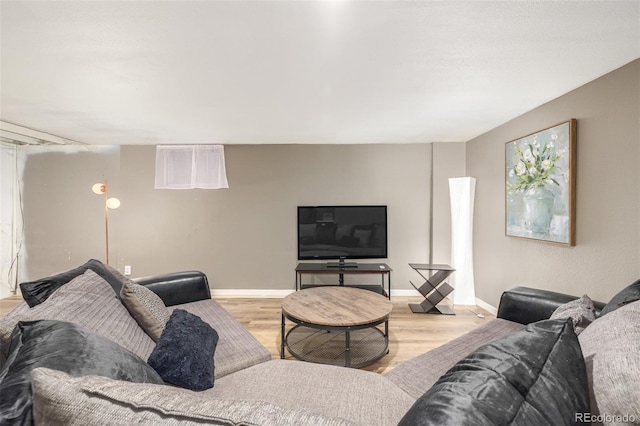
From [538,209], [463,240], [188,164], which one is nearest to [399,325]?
[463,240]

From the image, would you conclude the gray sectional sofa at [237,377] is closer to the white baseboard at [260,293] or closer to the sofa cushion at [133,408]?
the sofa cushion at [133,408]

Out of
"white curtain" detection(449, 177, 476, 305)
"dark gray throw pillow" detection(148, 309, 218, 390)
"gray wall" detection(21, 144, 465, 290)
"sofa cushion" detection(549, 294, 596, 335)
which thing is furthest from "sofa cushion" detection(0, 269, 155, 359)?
"white curtain" detection(449, 177, 476, 305)

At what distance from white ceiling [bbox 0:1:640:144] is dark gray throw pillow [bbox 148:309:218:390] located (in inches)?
64.1

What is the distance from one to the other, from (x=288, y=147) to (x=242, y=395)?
357cm

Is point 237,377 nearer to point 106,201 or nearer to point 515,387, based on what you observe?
point 515,387

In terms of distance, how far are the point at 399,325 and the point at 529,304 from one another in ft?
4.84

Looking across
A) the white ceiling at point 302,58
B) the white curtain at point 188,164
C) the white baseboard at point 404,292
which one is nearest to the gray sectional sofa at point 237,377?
the white ceiling at point 302,58

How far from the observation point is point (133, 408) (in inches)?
20.4

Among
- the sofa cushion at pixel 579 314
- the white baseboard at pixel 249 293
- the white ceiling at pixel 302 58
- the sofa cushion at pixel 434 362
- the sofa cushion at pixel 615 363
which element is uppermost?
the white ceiling at pixel 302 58

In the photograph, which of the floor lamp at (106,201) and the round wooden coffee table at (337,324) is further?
the floor lamp at (106,201)

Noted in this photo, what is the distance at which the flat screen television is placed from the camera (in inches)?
160

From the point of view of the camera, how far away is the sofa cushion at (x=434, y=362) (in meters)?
1.39

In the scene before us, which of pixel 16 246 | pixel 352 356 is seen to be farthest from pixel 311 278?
pixel 16 246

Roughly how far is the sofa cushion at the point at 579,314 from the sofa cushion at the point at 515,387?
65cm
